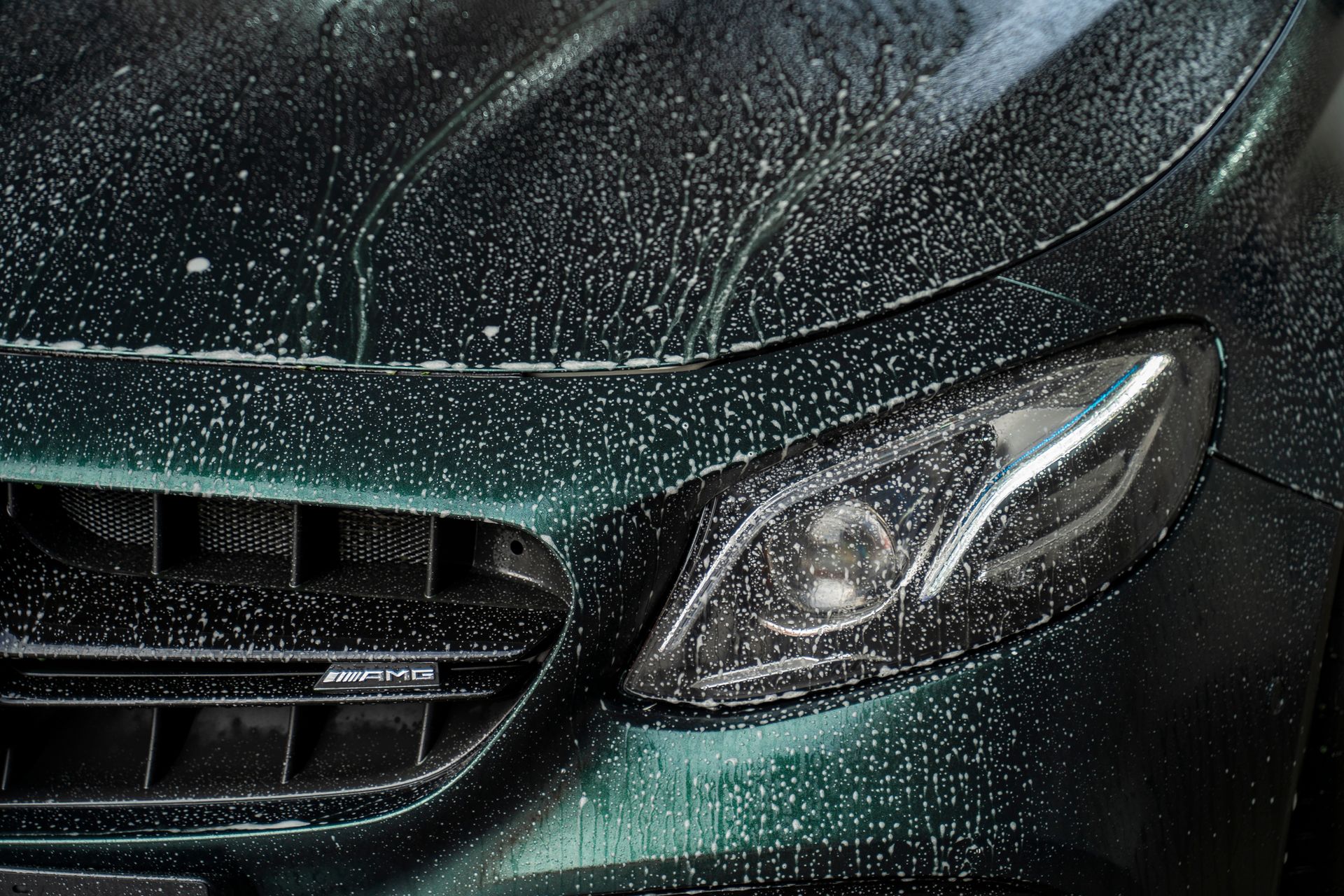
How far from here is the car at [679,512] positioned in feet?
3.02

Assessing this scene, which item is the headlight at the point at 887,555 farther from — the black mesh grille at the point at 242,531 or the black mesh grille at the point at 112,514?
the black mesh grille at the point at 112,514

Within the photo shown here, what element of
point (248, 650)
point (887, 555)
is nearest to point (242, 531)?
point (248, 650)

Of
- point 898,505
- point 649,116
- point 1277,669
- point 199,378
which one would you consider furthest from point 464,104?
point 1277,669

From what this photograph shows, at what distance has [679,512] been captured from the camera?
3.02ft

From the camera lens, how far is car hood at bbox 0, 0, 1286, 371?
1025 mm

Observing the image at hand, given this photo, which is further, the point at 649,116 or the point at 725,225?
the point at 649,116

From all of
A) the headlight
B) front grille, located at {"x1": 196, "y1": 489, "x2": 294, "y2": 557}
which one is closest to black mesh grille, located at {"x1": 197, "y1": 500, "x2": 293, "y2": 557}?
front grille, located at {"x1": 196, "y1": 489, "x2": 294, "y2": 557}

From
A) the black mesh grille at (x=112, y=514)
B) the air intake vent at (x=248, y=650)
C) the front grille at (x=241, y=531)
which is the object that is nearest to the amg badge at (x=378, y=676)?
the air intake vent at (x=248, y=650)

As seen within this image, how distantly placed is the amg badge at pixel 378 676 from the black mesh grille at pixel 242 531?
0.13 meters

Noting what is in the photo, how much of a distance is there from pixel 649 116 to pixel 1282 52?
0.73 meters

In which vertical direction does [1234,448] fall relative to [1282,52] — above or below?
below

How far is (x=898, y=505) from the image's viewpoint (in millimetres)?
952

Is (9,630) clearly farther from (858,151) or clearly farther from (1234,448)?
(1234,448)

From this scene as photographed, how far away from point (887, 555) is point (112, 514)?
27.5 inches
